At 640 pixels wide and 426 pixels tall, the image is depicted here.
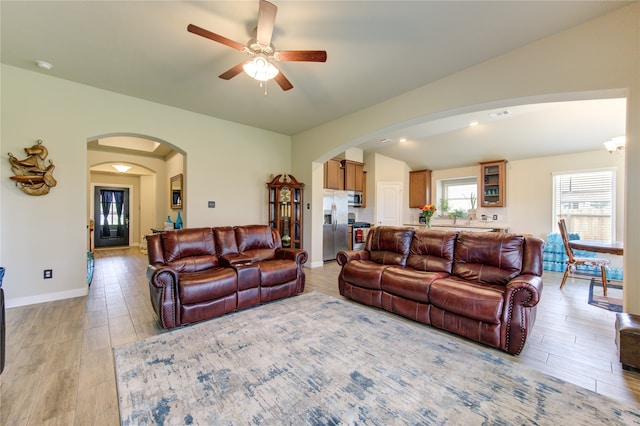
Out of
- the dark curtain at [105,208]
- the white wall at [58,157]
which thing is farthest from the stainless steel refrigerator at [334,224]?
the dark curtain at [105,208]

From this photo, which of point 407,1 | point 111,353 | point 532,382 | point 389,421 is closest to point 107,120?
point 111,353

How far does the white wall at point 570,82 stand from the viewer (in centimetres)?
219

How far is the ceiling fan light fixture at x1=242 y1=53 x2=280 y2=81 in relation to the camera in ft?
7.97

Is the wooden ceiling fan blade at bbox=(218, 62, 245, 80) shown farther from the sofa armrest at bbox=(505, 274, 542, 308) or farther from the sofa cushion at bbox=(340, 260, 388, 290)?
the sofa armrest at bbox=(505, 274, 542, 308)

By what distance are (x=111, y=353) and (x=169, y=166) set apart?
627cm

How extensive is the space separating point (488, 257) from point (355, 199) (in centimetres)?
474

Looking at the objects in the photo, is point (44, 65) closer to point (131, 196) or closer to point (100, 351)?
point (100, 351)

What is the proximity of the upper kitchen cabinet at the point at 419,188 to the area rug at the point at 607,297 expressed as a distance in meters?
3.81

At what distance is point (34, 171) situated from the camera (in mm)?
3258

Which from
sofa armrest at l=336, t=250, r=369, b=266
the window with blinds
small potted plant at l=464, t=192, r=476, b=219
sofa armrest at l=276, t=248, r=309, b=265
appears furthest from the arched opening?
the window with blinds

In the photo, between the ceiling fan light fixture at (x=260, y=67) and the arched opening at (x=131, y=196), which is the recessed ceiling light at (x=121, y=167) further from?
the ceiling fan light fixture at (x=260, y=67)

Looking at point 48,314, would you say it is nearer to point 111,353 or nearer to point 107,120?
point 111,353

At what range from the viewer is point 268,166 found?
5.70 metres

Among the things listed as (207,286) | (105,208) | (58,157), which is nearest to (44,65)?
(58,157)
